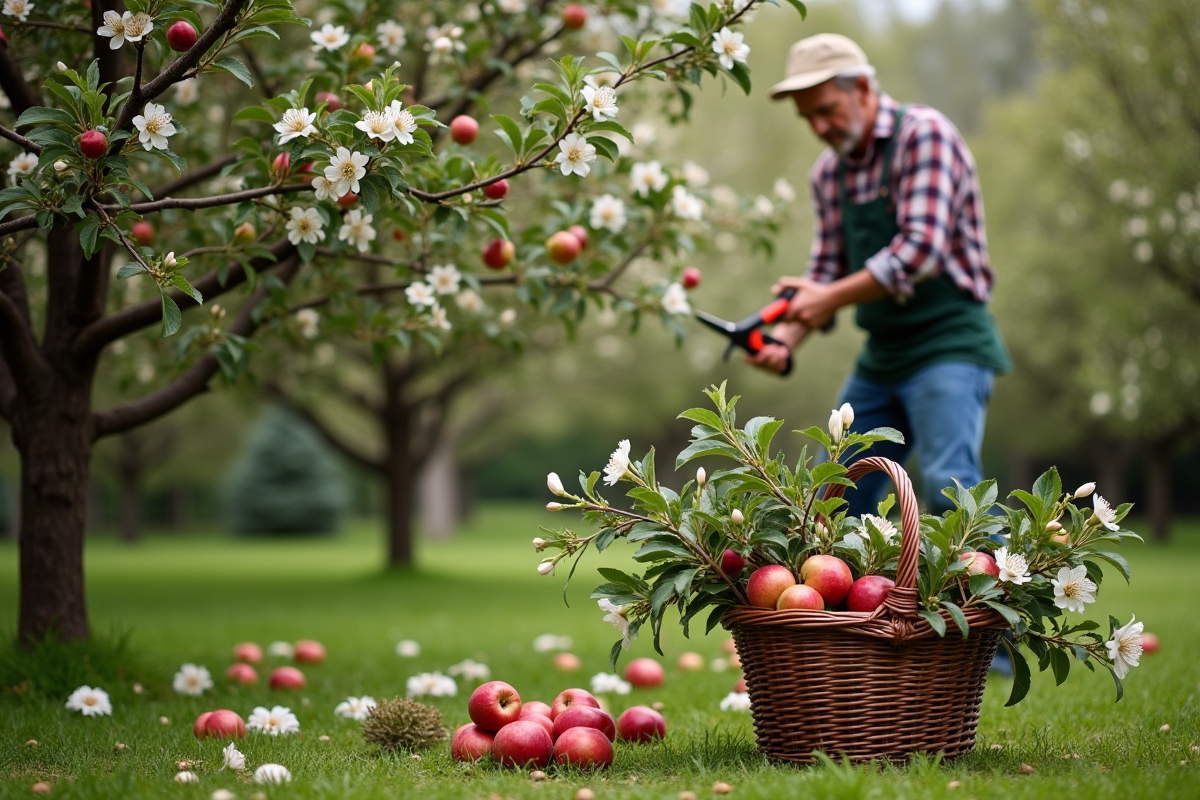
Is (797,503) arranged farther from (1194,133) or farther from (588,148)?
(1194,133)

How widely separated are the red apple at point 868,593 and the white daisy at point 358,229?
2.10 metres

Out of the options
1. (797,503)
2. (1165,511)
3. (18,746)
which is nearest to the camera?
(797,503)

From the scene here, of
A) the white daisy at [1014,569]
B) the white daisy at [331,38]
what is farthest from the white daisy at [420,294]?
the white daisy at [1014,569]

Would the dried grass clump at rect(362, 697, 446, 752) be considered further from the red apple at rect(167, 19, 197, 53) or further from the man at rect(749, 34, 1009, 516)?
the red apple at rect(167, 19, 197, 53)

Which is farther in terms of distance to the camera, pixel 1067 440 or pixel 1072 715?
pixel 1067 440

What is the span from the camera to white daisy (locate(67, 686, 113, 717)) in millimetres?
3857

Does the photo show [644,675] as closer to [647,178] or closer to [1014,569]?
[647,178]

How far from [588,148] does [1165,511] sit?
73.2 ft

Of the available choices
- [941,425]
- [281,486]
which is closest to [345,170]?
[941,425]

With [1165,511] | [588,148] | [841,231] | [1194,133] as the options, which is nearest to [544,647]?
[841,231]

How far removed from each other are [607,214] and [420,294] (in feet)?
2.93

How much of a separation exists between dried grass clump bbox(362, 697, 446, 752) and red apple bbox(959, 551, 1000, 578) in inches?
64.8

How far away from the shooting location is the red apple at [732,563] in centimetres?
278

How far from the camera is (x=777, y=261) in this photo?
52.1ft
